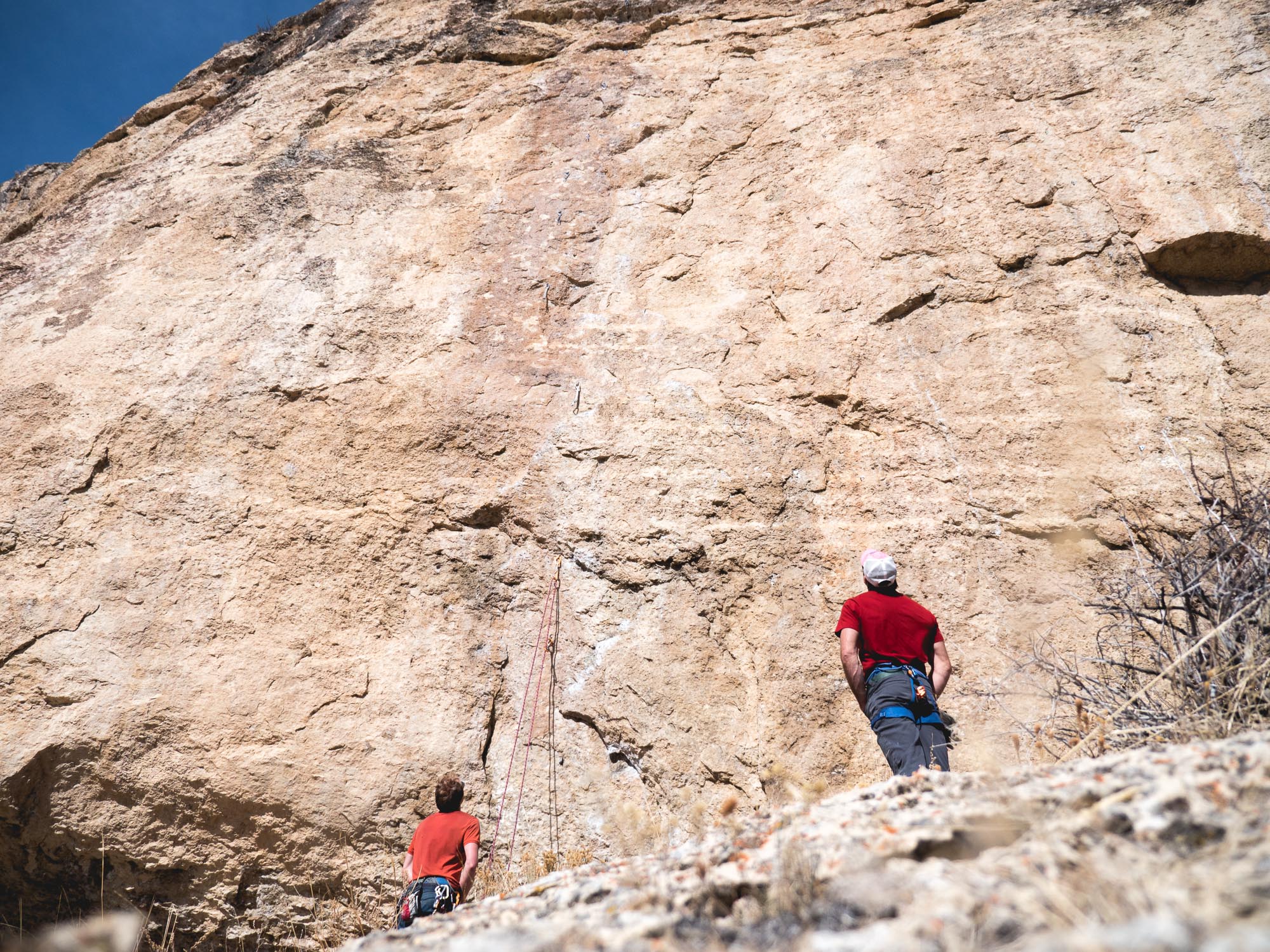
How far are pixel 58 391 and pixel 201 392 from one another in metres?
0.89

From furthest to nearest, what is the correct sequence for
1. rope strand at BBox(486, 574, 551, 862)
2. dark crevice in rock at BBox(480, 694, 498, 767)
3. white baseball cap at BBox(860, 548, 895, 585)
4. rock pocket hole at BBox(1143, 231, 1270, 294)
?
rock pocket hole at BBox(1143, 231, 1270, 294) → dark crevice in rock at BBox(480, 694, 498, 767) → rope strand at BBox(486, 574, 551, 862) → white baseball cap at BBox(860, 548, 895, 585)

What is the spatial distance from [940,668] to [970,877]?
1755 mm

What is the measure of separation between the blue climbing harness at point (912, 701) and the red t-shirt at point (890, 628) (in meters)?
0.03

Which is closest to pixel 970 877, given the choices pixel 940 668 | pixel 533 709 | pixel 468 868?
pixel 940 668

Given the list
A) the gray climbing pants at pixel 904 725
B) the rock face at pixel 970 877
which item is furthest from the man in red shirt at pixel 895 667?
the rock face at pixel 970 877

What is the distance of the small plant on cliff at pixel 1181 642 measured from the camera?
9.02 ft

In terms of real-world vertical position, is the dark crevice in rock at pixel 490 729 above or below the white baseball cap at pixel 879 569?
below

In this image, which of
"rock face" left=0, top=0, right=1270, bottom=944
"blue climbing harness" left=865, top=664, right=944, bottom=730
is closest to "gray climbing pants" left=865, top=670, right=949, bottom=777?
"blue climbing harness" left=865, top=664, right=944, bottom=730

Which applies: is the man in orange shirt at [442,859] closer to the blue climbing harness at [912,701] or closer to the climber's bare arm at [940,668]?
the blue climbing harness at [912,701]

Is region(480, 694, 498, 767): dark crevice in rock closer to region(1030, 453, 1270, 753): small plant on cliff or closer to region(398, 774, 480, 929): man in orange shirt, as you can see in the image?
region(398, 774, 480, 929): man in orange shirt

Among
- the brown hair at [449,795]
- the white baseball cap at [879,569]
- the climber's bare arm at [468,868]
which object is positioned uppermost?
the white baseball cap at [879,569]

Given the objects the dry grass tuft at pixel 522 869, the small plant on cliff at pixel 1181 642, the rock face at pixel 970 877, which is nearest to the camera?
the rock face at pixel 970 877

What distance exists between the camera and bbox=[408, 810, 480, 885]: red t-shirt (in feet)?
11.1

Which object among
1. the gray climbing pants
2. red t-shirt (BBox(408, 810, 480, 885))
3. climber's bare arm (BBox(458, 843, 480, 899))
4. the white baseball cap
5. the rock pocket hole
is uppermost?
the rock pocket hole
